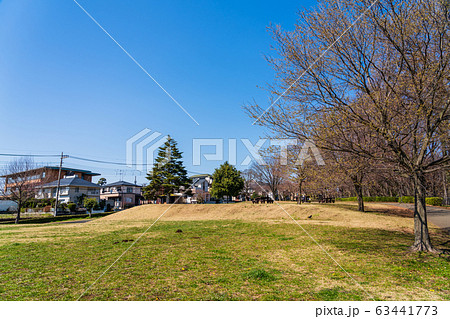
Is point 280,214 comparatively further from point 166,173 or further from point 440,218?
point 166,173

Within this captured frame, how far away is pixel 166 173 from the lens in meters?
41.5

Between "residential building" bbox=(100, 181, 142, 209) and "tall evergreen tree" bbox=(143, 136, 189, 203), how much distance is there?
82.6 ft

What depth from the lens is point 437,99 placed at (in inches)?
320

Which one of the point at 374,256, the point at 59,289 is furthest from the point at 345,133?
the point at 59,289

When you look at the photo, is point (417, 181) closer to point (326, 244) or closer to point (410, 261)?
point (410, 261)

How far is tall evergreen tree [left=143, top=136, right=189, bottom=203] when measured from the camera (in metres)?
41.3

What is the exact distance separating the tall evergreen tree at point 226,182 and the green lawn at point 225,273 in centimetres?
3977

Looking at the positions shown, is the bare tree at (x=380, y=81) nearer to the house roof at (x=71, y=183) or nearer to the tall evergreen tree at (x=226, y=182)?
the tall evergreen tree at (x=226, y=182)

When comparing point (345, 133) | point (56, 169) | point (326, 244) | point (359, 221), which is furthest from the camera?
point (56, 169)

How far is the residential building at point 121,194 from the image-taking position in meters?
64.5

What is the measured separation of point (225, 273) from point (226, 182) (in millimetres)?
43298

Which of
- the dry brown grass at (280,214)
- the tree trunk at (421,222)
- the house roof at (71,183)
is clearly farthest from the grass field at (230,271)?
the house roof at (71,183)

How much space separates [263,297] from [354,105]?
23.5 feet

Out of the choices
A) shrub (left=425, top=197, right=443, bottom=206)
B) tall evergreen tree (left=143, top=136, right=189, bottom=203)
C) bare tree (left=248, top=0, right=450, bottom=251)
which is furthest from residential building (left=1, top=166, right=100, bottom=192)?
shrub (left=425, top=197, right=443, bottom=206)
